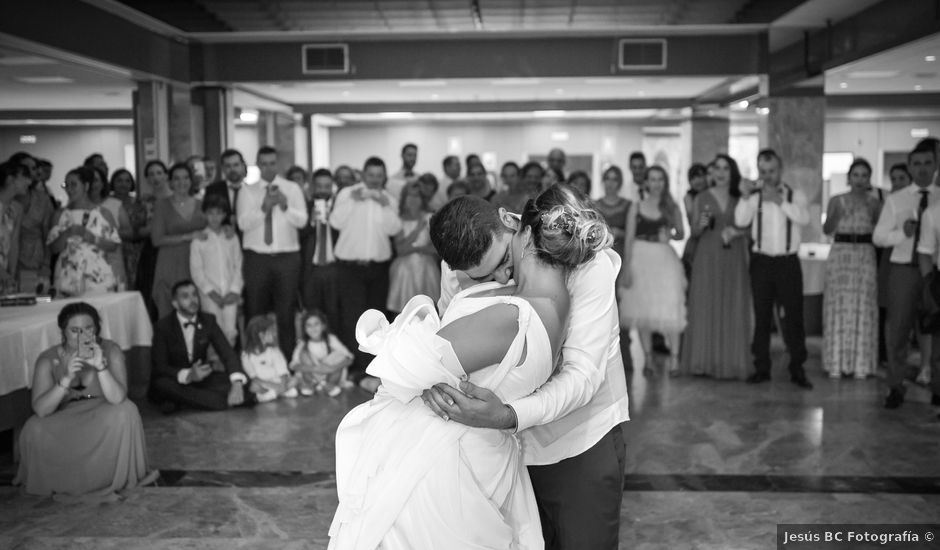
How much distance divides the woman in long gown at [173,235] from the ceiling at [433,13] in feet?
10.8

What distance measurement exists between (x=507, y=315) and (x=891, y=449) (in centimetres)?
365

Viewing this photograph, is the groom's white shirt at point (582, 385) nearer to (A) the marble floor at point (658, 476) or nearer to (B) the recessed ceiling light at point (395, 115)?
(A) the marble floor at point (658, 476)

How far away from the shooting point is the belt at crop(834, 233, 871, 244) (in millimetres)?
6664

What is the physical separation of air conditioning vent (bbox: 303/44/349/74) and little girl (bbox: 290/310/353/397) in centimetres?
378

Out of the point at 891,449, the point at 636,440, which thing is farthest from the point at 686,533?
the point at 891,449

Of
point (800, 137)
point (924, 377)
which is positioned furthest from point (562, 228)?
point (800, 137)

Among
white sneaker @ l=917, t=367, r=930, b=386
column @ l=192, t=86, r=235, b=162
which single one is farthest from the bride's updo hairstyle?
column @ l=192, t=86, r=235, b=162

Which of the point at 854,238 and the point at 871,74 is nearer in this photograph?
the point at 854,238

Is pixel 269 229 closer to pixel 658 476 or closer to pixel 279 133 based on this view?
pixel 658 476

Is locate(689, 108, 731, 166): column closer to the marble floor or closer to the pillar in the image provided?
the pillar

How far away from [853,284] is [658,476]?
3.05 meters

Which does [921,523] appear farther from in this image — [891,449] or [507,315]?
[507,315]

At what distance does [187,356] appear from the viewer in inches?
228

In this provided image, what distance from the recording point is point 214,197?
640 centimetres
